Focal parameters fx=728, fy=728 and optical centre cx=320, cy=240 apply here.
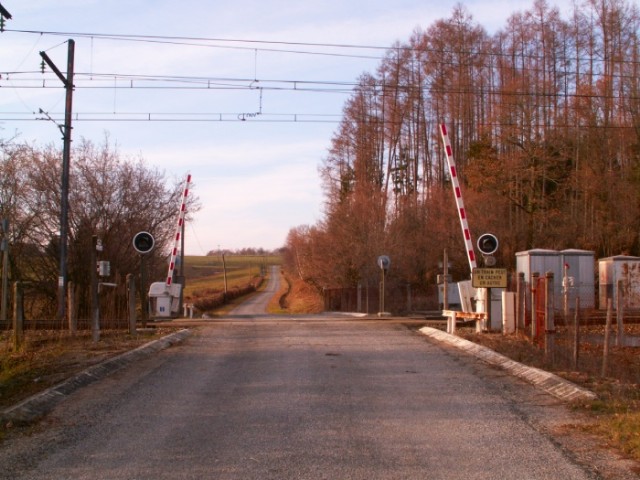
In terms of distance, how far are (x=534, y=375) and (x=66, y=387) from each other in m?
6.69

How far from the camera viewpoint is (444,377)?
1112 centimetres

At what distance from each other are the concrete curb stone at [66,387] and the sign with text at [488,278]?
281 inches

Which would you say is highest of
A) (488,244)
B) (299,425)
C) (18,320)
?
(488,244)

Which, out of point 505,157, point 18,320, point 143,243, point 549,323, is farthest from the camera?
point 505,157

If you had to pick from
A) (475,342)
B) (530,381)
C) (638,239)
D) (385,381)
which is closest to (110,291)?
(475,342)

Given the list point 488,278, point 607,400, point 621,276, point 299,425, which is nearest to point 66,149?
point 488,278

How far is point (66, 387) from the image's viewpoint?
32.6 feet

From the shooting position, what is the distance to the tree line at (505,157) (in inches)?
1700

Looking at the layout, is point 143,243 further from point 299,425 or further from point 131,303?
point 299,425

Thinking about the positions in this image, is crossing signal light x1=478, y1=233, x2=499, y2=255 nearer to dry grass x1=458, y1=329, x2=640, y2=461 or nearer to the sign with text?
the sign with text

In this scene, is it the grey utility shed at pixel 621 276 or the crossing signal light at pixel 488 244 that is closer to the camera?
the crossing signal light at pixel 488 244

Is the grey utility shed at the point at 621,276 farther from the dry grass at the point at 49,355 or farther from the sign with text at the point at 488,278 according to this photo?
the dry grass at the point at 49,355

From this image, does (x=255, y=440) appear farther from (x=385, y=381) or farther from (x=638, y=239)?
(x=638, y=239)

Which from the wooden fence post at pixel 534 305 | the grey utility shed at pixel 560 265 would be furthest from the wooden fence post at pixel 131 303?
the grey utility shed at pixel 560 265
